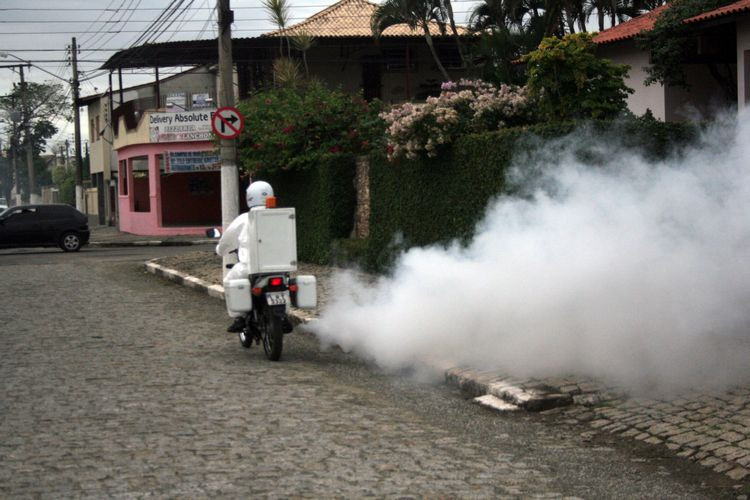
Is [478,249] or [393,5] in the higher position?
[393,5]

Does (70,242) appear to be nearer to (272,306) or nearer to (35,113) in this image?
(272,306)

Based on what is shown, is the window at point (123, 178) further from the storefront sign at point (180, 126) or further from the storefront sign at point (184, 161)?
the storefront sign at point (180, 126)

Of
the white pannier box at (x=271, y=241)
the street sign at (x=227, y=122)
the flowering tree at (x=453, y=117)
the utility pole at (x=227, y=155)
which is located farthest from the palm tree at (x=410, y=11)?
the white pannier box at (x=271, y=241)

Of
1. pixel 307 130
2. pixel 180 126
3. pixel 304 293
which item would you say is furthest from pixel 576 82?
pixel 180 126

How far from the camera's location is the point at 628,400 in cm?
697

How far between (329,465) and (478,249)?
3.87 meters

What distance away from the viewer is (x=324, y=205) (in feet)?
60.5

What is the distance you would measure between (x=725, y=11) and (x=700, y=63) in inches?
110

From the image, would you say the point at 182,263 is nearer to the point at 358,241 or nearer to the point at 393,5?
the point at 358,241

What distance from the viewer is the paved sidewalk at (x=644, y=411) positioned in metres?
5.71

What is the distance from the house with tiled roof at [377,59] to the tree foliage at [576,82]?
2294cm

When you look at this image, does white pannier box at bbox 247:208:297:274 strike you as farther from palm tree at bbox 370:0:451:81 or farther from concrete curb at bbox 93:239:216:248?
concrete curb at bbox 93:239:216:248

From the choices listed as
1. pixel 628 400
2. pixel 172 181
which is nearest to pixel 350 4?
pixel 172 181

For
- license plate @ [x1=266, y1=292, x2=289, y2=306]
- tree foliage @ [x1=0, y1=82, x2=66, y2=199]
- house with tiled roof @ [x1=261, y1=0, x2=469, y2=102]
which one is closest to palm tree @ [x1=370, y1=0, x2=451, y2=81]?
house with tiled roof @ [x1=261, y1=0, x2=469, y2=102]
